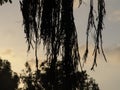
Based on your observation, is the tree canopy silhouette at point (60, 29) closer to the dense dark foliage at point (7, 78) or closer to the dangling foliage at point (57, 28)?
the dangling foliage at point (57, 28)

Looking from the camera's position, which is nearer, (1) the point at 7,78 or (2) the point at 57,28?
(2) the point at 57,28

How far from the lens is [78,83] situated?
4.88 meters

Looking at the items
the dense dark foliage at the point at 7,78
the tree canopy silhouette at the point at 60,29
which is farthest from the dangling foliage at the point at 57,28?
the dense dark foliage at the point at 7,78

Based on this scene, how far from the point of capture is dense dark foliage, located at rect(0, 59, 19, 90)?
356ft

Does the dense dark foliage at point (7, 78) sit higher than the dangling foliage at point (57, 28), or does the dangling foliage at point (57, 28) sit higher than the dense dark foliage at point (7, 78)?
the dense dark foliage at point (7, 78)

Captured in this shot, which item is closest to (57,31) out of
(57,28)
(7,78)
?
(57,28)

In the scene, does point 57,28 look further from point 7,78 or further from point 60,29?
point 7,78

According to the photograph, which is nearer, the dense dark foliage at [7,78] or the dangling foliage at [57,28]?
the dangling foliage at [57,28]

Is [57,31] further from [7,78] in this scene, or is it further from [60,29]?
[7,78]

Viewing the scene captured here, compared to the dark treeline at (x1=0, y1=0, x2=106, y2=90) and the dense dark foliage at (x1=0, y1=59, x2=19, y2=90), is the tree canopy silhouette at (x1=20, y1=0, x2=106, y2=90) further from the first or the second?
the dense dark foliage at (x1=0, y1=59, x2=19, y2=90)

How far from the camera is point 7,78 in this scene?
110m

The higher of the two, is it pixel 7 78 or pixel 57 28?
pixel 7 78

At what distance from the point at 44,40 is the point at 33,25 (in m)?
0.25

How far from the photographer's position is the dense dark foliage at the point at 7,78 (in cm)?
10844
